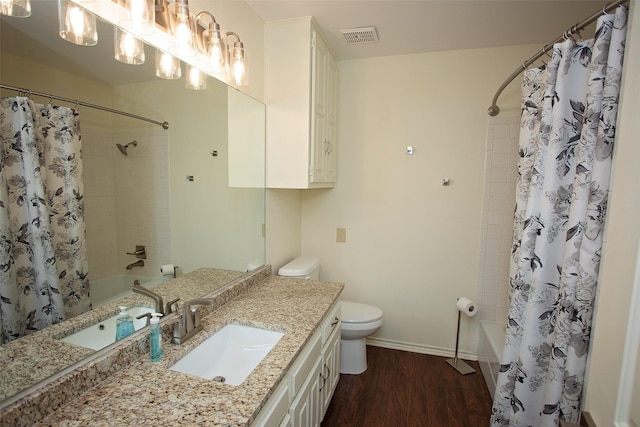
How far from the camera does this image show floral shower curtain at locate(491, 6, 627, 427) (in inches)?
43.9

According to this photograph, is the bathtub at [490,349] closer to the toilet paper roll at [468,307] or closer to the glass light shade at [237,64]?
the toilet paper roll at [468,307]

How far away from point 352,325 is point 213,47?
6.23ft

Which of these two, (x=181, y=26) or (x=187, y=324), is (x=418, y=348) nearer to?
(x=187, y=324)

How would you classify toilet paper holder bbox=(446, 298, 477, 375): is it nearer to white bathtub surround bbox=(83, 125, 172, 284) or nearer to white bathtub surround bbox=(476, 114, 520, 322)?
white bathtub surround bbox=(476, 114, 520, 322)

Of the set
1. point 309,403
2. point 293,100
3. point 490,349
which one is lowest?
point 490,349

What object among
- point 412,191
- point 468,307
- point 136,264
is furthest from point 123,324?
point 468,307

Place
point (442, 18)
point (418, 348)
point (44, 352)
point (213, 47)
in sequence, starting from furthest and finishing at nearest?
point (418, 348) → point (442, 18) → point (213, 47) → point (44, 352)

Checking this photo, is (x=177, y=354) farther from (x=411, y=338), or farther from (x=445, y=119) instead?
(x=445, y=119)

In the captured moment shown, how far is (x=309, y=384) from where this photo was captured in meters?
1.38

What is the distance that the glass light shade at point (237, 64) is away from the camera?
1.51 meters

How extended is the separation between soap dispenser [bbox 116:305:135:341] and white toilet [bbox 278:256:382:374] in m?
1.16

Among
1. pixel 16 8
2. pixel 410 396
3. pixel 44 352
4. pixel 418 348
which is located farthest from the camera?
pixel 418 348

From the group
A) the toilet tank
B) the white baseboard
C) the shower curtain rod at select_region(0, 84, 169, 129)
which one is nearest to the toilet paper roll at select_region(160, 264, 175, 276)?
the shower curtain rod at select_region(0, 84, 169, 129)

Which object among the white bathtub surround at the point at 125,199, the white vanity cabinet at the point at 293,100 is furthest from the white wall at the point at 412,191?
the white bathtub surround at the point at 125,199
